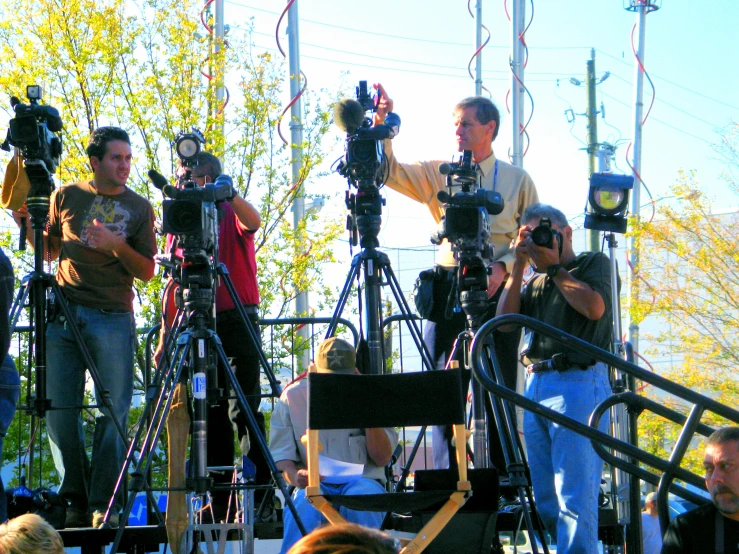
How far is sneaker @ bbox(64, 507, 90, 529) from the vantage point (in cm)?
512

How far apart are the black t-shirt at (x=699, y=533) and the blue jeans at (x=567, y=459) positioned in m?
0.66

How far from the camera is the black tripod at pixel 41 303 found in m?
5.06

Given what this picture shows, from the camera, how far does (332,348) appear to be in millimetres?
4668

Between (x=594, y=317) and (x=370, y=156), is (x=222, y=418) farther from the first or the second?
(x=594, y=317)

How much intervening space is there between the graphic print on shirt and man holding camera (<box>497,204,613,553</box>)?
6.85 ft

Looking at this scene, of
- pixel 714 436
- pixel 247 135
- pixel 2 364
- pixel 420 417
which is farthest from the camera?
pixel 247 135

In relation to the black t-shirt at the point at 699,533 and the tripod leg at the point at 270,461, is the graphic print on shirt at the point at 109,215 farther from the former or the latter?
the black t-shirt at the point at 699,533

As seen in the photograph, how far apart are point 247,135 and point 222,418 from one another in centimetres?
616

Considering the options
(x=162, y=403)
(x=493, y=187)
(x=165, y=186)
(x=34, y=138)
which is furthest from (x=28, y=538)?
(x=493, y=187)

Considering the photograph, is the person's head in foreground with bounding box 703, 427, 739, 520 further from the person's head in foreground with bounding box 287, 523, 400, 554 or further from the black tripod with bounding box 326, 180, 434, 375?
the person's head in foreground with bounding box 287, 523, 400, 554

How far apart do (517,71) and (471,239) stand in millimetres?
7934

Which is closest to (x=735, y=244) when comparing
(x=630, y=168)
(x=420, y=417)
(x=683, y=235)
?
(x=683, y=235)

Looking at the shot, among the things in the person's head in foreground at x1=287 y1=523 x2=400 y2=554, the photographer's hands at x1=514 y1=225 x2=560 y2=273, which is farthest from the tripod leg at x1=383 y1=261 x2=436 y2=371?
the person's head in foreground at x1=287 y1=523 x2=400 y2=554

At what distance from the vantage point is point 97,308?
5297 millimetres
